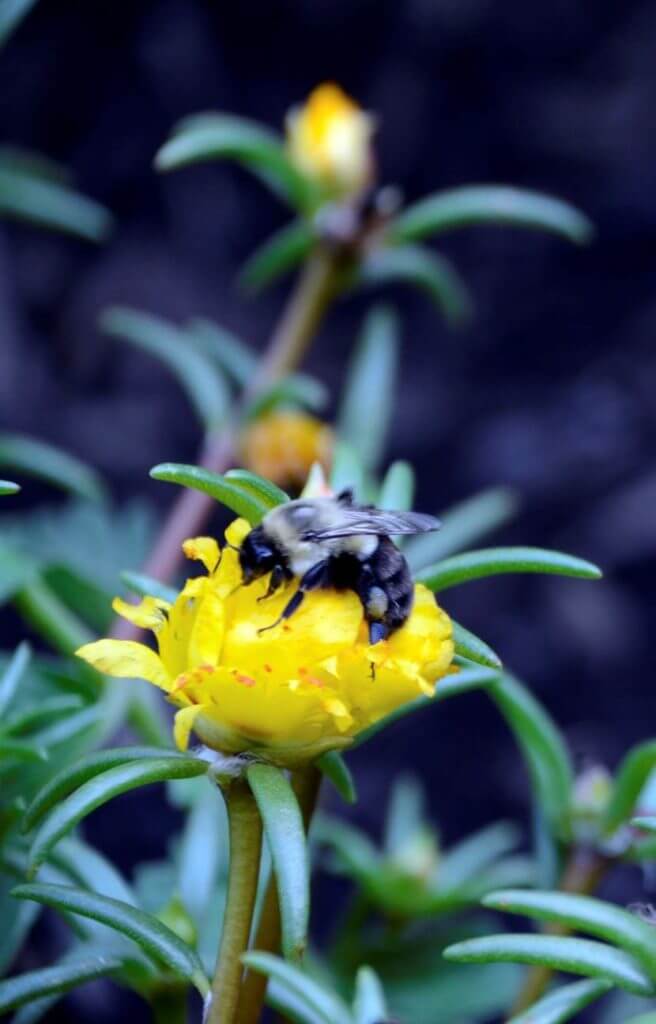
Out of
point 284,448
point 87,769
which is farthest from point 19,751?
point 284,448

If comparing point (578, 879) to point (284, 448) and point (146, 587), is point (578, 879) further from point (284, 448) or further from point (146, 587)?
point (284, 448)

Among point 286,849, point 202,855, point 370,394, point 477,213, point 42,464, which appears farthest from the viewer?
point 370,394

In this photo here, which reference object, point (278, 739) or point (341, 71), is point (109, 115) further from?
point (278, 739)

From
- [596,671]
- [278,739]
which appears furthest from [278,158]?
[596,671]

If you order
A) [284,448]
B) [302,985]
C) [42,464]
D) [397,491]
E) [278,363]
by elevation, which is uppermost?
[278,363]

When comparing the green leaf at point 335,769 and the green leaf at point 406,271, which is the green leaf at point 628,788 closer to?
the green leaf at point 335,769

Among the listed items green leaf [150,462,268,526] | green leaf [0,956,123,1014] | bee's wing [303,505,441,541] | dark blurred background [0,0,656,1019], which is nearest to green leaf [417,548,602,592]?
bee's wing [303,505,441,541]

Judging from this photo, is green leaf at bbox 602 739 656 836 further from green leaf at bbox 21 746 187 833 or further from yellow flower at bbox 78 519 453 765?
green leaf at bbox 21 746 187 833

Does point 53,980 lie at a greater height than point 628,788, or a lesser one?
lesser
